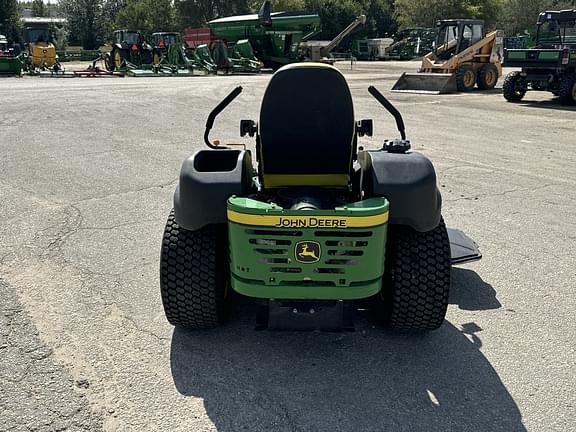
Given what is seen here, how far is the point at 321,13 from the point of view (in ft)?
187

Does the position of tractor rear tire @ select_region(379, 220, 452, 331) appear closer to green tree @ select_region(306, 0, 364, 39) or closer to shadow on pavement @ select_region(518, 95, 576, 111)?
shadow on pavement @ select_region(518, 95, 576, 111)

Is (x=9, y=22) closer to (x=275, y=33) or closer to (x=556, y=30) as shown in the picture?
(x=275, y=33)

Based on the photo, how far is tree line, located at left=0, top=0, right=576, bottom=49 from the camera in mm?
55562

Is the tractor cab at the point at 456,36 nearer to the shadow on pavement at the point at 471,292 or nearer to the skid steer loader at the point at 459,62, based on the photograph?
the skid steer loader at the point at 459,62

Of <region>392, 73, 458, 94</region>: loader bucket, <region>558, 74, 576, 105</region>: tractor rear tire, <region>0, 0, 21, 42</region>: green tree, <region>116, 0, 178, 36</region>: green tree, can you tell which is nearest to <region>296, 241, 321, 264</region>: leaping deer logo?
<region>558, 74, 576, 105</region>: tractor rear tire

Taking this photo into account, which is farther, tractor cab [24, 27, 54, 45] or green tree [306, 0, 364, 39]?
green tree [306, 0, 364, 39]

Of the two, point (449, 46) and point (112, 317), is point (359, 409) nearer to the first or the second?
point (112, 317)

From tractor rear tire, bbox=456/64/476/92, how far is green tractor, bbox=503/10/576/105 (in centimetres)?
244

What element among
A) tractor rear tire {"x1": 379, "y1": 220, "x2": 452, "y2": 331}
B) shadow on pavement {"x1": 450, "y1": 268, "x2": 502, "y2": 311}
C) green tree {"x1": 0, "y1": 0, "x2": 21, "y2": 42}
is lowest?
shadow on pavement {"x1": 450, "y1": 268, "x2": 502, "y2": 311}

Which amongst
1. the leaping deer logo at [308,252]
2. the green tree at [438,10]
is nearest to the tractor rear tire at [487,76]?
the leaping deer logo at [308,252]

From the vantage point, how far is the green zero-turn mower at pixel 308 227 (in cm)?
270

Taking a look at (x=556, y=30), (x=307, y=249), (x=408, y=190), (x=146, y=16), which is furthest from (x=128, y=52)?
(x=146, y=16)

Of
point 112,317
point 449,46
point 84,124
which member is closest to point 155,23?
point 449,46

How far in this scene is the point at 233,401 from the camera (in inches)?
107
